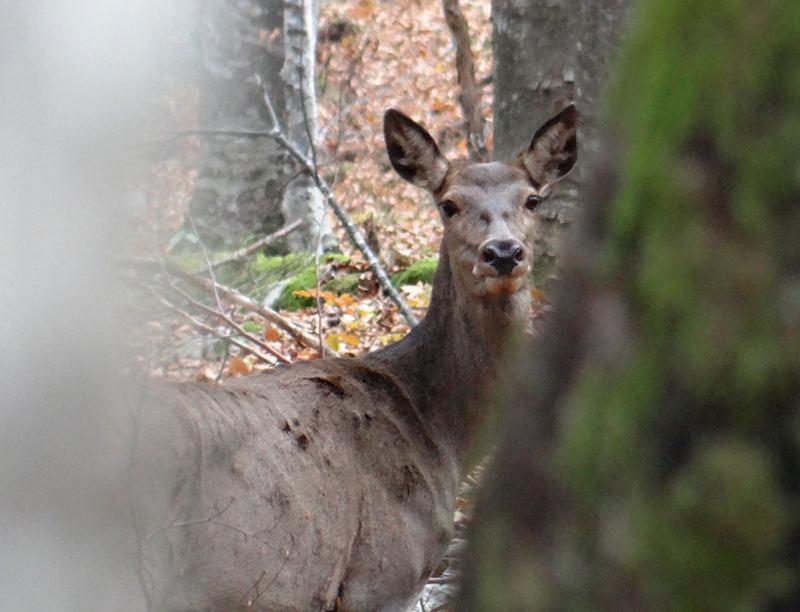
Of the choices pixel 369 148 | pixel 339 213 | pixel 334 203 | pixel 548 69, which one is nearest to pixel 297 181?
pixel 369 148

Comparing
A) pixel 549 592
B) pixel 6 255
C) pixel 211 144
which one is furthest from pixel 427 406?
pixel 211 144

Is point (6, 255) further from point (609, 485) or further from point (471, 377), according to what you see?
point (471, 377)

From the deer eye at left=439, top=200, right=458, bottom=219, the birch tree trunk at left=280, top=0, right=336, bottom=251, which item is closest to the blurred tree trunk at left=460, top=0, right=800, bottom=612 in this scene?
the deer eye at left=439, top=200, right=458, bottom=219

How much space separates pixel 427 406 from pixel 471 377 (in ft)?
0.83

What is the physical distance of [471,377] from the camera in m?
4.35

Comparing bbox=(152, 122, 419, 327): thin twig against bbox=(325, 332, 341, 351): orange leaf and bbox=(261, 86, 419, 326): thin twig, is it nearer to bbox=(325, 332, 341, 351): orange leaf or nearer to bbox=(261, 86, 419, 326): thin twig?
bbox=(261, 86, 419, 326): thin twig

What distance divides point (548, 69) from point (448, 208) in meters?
1.63

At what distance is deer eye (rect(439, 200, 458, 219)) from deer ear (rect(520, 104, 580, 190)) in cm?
54

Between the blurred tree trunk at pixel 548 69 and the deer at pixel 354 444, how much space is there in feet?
2.69

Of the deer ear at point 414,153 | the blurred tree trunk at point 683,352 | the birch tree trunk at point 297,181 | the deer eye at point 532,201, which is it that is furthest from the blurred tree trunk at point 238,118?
the blurred tree trunk at point 683,352

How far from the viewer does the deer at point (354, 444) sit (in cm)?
319

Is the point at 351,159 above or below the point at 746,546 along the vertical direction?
above

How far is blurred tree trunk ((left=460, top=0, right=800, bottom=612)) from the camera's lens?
69 cm

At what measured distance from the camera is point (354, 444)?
3.89 metres
